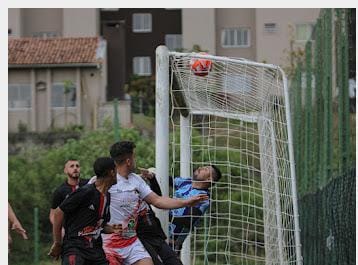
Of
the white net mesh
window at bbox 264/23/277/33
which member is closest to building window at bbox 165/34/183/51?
window at bbox 264/23/277/33

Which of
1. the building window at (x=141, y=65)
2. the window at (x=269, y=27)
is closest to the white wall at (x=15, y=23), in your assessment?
the building window at (x=141, y=65)

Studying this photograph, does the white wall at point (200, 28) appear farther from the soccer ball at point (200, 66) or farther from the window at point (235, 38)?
the soccer ball at point (200, 66)

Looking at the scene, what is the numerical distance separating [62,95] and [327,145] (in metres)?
28.9

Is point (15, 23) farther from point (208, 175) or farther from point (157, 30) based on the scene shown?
point (208, 175)

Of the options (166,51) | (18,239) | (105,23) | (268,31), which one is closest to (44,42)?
(105,23)

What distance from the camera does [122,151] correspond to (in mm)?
7195

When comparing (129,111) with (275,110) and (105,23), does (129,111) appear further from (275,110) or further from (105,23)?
(275,110)

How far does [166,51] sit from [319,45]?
458cm

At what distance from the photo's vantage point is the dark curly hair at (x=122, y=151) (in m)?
7.17

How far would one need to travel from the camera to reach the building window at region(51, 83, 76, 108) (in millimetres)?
38250

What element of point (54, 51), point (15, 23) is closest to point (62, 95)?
point (54, 51)

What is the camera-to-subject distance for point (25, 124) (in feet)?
123

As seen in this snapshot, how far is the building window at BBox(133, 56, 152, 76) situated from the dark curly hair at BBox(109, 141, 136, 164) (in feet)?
133

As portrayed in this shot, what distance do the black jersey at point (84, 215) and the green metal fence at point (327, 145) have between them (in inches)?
103
